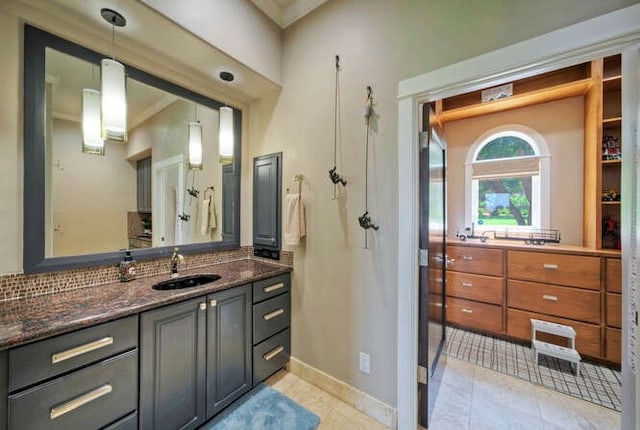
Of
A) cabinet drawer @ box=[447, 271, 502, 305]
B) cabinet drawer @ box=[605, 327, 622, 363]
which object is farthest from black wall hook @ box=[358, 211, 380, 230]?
cabinet drawer @ box=[605, 327, 622, 363]

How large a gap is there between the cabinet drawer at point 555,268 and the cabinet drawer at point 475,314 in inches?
17.1

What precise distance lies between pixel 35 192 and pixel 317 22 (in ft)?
7.08

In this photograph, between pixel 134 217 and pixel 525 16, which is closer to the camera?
pixel 525 16

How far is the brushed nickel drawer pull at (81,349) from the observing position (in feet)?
3.29

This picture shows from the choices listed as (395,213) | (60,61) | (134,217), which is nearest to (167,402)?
(134,217)

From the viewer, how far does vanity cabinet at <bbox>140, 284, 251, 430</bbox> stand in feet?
4.20

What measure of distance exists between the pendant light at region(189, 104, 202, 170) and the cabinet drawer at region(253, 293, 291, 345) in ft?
4.34

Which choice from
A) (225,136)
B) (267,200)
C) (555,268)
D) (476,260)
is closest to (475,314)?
(476,260)

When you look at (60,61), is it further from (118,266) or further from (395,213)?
(395,213)

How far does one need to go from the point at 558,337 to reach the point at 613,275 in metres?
0.75

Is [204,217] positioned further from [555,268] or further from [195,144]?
[555,268]

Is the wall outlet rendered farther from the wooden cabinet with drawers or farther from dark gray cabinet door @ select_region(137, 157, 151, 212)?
dark gray cabinet door @ select_region(137, 157, 151, 212)

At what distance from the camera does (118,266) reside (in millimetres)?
1646

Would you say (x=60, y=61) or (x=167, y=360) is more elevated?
(x=60, y=61)
